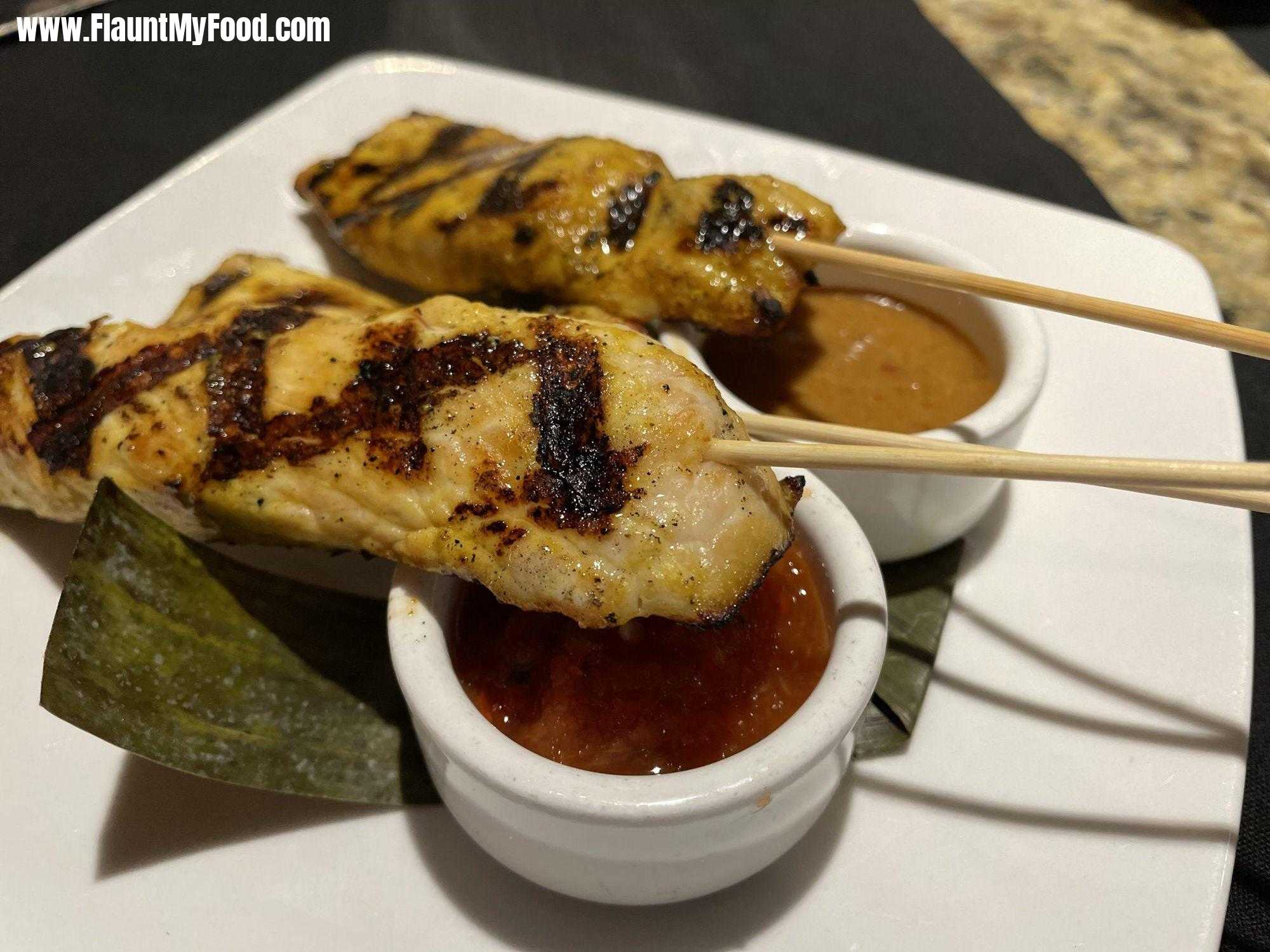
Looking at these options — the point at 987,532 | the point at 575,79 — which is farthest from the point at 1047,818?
the point at 575,79

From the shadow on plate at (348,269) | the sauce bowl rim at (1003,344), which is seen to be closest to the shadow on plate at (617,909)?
the sauce bowl rim at (1003,344)

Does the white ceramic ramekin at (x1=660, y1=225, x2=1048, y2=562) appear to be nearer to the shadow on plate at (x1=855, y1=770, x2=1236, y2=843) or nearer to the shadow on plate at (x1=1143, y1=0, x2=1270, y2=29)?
the shadow on plate at (x1=855, y1=770, x2=1236, y2=843)

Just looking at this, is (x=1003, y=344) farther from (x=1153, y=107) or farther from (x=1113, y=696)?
(x=1153, y=107)

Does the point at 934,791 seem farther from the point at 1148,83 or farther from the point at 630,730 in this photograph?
the point at 1148,83

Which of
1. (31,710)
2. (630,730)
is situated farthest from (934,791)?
(31,710)

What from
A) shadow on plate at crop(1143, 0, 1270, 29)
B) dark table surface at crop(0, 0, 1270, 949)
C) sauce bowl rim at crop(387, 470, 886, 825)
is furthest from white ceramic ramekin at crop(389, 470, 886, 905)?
shadow on plate at crop(1143, 0, 1270, 29)

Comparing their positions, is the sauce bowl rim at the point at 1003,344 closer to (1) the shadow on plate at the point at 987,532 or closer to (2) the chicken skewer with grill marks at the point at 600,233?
(2) the chicken skewer with grill marks at the point at 600,233

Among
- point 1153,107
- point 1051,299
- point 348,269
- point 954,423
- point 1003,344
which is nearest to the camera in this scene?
point 1051,299
